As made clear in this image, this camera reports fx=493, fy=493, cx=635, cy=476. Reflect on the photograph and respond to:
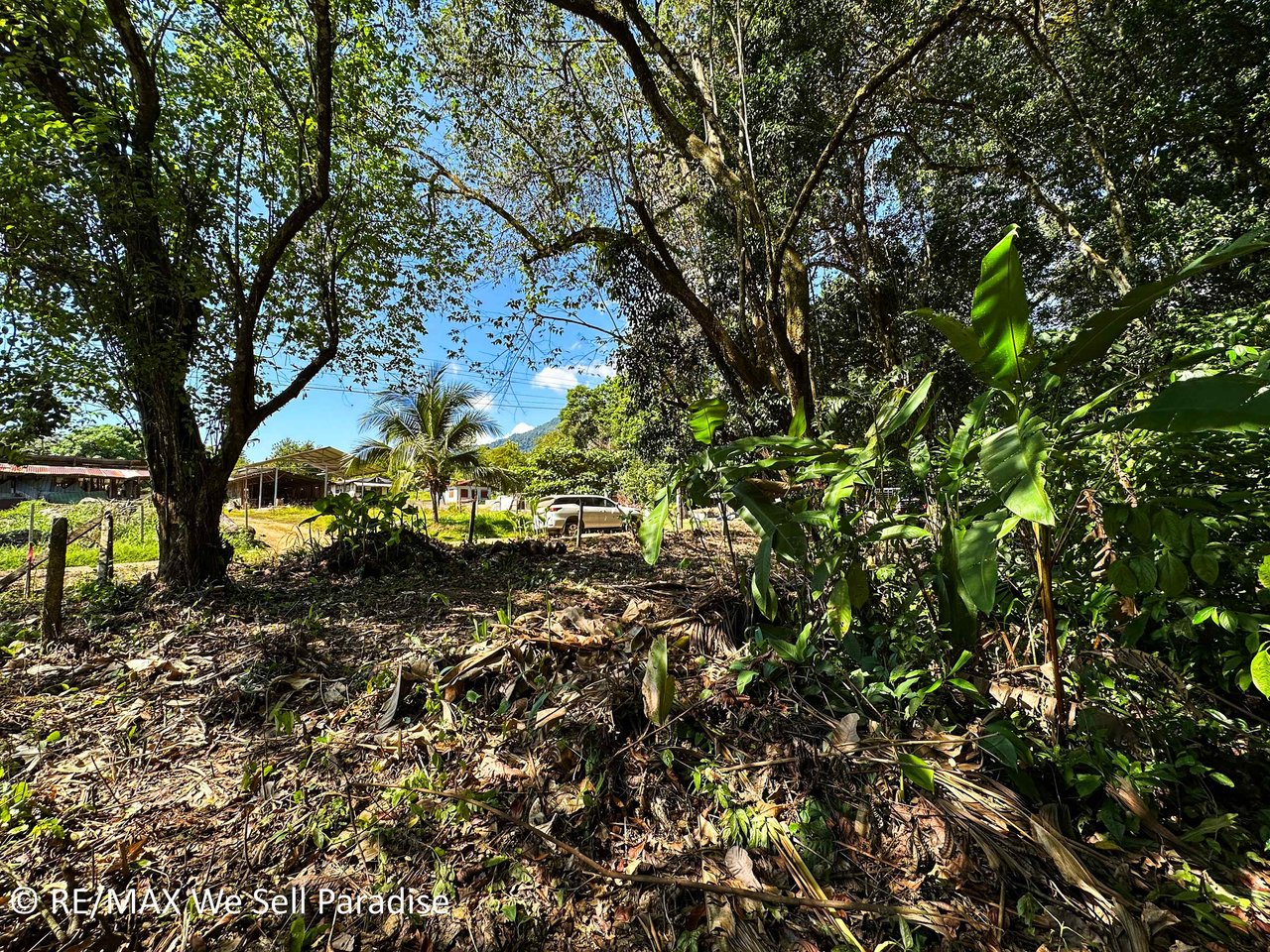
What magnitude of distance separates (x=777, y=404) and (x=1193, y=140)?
20.1 ft

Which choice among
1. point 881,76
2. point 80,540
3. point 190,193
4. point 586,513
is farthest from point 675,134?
point 80,540

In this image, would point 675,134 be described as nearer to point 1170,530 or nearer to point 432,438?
point 1170,530

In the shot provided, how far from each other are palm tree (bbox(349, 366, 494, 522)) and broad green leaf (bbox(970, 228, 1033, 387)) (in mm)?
12782

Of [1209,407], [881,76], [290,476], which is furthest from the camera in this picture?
[290,476]

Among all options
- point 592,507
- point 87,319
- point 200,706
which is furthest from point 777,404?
point 592,507

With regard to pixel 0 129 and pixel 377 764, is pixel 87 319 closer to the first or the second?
pixel 0 129

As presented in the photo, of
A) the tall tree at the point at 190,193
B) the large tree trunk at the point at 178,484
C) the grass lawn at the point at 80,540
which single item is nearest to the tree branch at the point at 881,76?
the tall tree at the point at 190,193

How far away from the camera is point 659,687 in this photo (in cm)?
144

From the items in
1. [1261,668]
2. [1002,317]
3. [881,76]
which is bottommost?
[1261,668]

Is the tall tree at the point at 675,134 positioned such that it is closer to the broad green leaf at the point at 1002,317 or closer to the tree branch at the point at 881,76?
the tree branch at the point at 881,76

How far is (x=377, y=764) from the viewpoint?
162 centimetres

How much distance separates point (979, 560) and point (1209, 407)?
385 mm

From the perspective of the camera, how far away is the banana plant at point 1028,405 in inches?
29.5

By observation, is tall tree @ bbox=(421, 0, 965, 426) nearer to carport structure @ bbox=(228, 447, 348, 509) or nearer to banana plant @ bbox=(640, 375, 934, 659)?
banana plant @ bbox=(640, 375, 934, 659)
